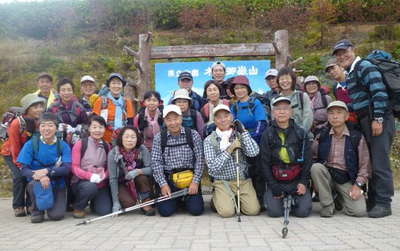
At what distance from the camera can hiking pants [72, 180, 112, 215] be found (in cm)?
513

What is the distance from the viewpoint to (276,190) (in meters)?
4.84

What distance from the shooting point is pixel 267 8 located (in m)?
16.0

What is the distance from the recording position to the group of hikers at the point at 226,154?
485cm

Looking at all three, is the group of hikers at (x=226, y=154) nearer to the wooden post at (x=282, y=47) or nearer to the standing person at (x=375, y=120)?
the standing person at (x=375, y=120)

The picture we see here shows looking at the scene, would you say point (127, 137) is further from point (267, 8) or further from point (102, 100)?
point (267, 8)

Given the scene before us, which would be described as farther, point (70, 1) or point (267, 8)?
point (70, 1)

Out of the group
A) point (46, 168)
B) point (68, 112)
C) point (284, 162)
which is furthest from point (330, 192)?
point (68, 112)

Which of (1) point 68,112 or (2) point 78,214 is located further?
(1) point 68,112

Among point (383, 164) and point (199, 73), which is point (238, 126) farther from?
point (199, 73)

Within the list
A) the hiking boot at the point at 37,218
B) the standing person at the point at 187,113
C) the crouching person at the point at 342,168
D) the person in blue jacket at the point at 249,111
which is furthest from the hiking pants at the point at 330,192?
the hiking boot at the point at 37,218

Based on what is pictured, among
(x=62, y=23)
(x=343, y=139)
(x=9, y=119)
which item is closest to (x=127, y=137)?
(x=9, y=119)

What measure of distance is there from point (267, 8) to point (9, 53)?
11.3 m

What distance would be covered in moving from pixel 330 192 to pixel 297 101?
1410mm

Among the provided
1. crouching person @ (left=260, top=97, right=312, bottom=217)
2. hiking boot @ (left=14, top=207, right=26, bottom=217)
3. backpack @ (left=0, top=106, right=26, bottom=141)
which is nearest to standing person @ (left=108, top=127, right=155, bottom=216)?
backpack @ (left=0, top=106, right=26, bottom=141)
